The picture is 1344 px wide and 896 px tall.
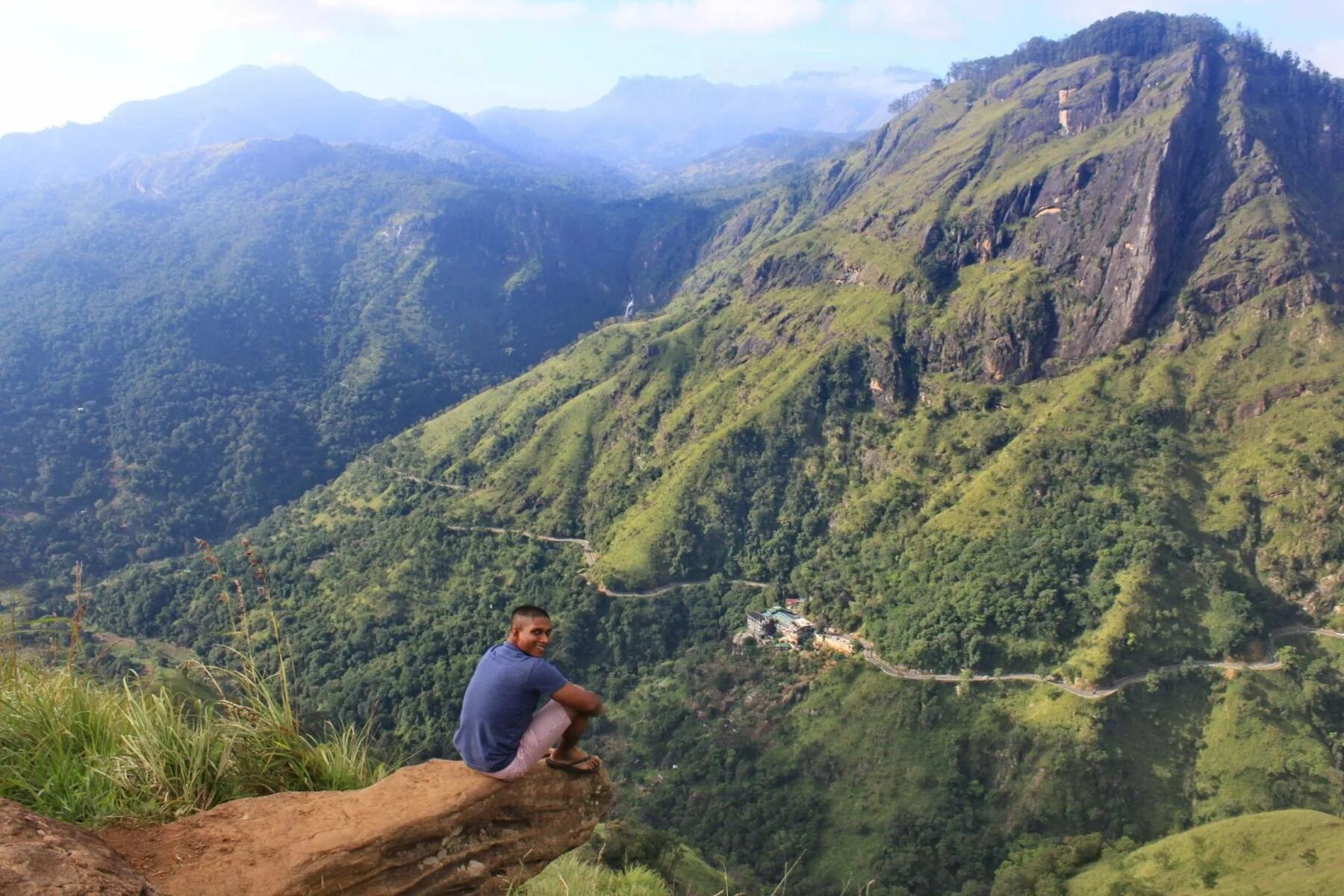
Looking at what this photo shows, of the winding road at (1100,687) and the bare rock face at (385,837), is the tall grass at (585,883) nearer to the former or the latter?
the bare rock face at (385,837)

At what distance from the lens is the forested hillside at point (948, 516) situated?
45938 mm

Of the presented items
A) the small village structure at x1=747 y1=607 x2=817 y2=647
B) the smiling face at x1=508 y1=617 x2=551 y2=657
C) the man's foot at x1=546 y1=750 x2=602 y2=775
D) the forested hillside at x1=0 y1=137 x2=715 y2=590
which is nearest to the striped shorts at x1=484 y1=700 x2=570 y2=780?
the man's foot at x1=546 y1=750 x2=602 y2=775

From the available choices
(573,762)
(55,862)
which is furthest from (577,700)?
(55,862)

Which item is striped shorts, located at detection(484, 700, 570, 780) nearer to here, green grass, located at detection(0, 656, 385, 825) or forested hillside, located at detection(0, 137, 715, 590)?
green grass, located at detection(0, 656, 385, 825)

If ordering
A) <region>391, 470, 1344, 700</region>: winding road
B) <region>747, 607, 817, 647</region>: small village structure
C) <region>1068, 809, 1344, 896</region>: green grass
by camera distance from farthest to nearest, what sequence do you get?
1. <region>747, 607, 817, 647</region>: small village structure
2. <region>391, 470, 1344, 700</region>: winding road
3. <region>1068, 809, 1344, 896</region>: green grass

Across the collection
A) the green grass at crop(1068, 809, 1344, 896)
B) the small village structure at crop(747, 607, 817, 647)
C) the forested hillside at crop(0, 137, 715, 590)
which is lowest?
the small village structure at crop(747, 607, 817, 647)

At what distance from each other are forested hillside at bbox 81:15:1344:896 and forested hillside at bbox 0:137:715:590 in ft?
59.1

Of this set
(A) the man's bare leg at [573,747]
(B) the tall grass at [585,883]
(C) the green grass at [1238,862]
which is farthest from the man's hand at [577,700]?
(C) the green grass at [1238,862]

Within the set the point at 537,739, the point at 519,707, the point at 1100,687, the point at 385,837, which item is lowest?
the point at 1100,687

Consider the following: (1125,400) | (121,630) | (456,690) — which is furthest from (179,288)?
(1125,400)

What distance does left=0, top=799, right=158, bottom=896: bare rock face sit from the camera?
414 centimetres

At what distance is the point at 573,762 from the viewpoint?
768 cm

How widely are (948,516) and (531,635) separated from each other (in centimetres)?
6442

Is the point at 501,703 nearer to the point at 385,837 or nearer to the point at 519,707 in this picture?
the point at 519,707
